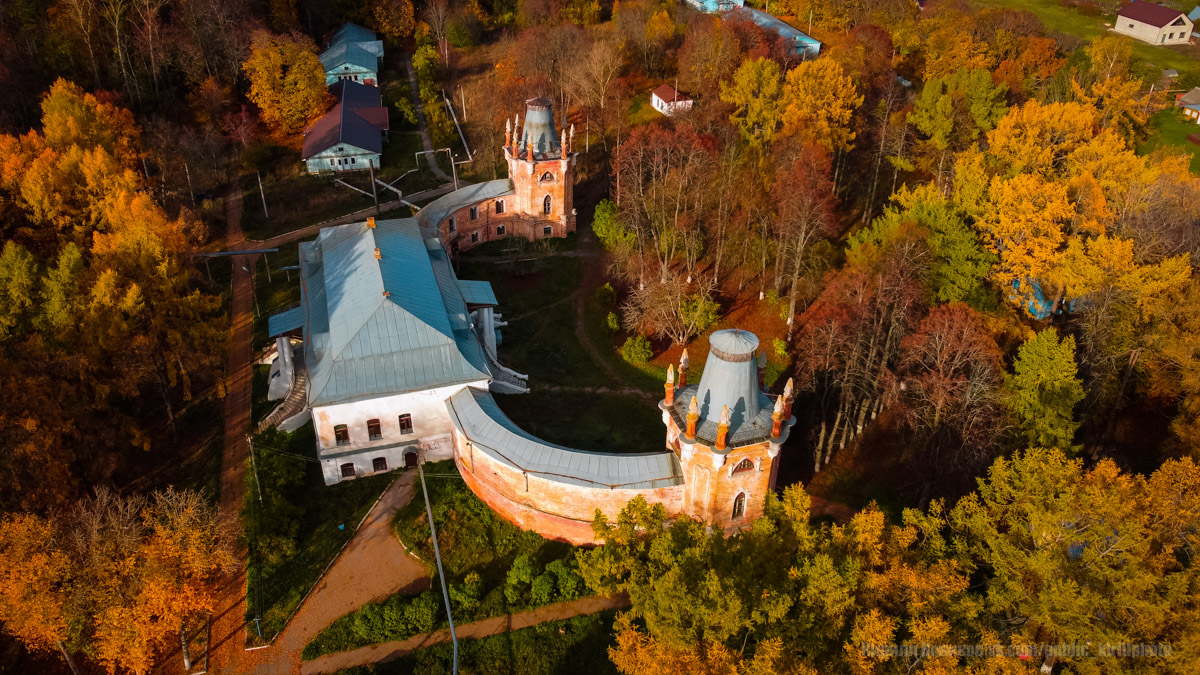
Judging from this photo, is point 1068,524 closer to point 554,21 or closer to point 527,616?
point 527,616

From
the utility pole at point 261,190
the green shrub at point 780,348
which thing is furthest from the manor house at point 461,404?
the utility pole at point 261,190

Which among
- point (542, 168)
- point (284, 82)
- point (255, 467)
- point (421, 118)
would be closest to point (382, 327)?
point (255, 467)

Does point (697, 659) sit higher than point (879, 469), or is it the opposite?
point (697, 659)

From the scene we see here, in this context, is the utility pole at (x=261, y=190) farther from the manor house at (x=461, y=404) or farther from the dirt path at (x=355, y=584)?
the dirt path at (x=355, y=584)

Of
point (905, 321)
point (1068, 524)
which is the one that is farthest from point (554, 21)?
point (1068, 524)

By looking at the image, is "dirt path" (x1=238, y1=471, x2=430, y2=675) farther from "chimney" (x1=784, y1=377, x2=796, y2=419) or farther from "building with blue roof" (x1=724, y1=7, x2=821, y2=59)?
"building with blue roof" (x1=724, y1=7, x2=821, y2=59)

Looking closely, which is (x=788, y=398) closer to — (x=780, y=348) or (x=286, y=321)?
(x=780, y=348)
